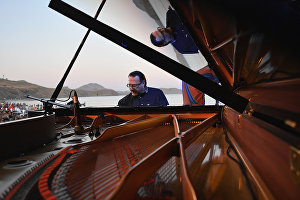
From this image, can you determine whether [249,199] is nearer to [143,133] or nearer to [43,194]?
[43,194]

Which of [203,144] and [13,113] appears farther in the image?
[13,113]

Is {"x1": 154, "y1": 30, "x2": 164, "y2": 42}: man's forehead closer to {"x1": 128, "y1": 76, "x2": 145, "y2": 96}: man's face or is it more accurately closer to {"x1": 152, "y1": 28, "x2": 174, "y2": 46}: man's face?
{"x1": 152, "y1": 28, "x2": 174, "y2": 46}: man's face

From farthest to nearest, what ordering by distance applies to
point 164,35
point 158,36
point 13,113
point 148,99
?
point 13,113, point 158,36, point 164,35, point 148,99

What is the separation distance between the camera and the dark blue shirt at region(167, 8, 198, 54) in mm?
5061

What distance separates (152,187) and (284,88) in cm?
86

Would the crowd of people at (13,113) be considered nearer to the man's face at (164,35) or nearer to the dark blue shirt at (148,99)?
the dark blue shirt at (148,99)

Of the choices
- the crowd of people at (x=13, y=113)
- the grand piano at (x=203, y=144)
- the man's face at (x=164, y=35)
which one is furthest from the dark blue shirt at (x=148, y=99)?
the grand piano at (x=203, y=144)

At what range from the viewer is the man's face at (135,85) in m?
4.72

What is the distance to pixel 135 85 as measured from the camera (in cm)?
475

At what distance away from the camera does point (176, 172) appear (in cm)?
108

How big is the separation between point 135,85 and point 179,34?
2212mm

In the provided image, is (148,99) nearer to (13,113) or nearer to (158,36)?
(158,36)

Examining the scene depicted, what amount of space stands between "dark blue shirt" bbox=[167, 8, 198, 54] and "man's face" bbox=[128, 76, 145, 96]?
1.91 metres

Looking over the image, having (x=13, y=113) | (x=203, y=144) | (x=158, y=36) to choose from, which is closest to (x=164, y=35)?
(x=158, y=36)
